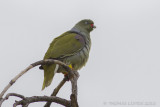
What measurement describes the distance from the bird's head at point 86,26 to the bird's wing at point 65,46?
79 cm

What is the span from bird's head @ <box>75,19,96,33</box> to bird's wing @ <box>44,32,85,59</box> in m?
0.79

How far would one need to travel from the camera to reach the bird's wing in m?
6.05

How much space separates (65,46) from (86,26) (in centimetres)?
166

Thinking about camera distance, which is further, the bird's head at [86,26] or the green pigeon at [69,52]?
the bird's head at [86,26]

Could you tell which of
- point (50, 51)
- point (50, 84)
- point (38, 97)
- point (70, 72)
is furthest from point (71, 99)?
point (50, 51)

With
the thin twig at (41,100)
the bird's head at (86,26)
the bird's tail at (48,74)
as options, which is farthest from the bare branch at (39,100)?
the bird's head at (86,26)

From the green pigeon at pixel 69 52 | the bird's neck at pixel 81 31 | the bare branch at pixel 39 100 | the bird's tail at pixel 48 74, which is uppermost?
the bird's neck at pixel 81 31

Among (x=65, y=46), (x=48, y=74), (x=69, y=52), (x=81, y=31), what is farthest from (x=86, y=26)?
(x=48, y=74)

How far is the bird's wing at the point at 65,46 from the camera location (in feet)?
19.9

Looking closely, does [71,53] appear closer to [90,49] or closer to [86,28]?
[90,49]

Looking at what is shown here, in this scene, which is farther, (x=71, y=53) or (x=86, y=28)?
(x=86, y=28)

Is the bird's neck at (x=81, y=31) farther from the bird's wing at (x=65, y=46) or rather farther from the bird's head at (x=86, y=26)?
the bird's wing at (x=65, y=46)

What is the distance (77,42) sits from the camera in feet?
21.7

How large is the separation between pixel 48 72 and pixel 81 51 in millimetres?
1186
